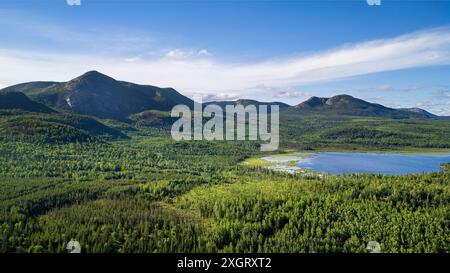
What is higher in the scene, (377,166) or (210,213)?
(210,213)

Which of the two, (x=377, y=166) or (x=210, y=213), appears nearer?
(x=210, y=213)

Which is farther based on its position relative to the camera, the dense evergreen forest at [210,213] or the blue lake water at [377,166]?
the blue lake water at [377,166]

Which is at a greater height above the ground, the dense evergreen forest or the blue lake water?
the dense evergreen forest

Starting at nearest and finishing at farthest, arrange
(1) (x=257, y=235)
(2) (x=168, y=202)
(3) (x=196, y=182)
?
(1) (x=257, y=235), (2) (x=168, y=202), (3) (x=196, y=182)

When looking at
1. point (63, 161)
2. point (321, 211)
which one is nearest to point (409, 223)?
point (321, 211)

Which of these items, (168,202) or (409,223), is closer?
A: (409,223)

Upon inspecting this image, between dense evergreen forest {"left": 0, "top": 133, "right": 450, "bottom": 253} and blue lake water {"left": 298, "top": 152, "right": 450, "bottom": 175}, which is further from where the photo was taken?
blue lake water {"left": 298, "top": 152, "right": 450, "bottom": 175}

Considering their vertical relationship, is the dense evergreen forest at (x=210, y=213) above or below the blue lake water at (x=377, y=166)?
above
